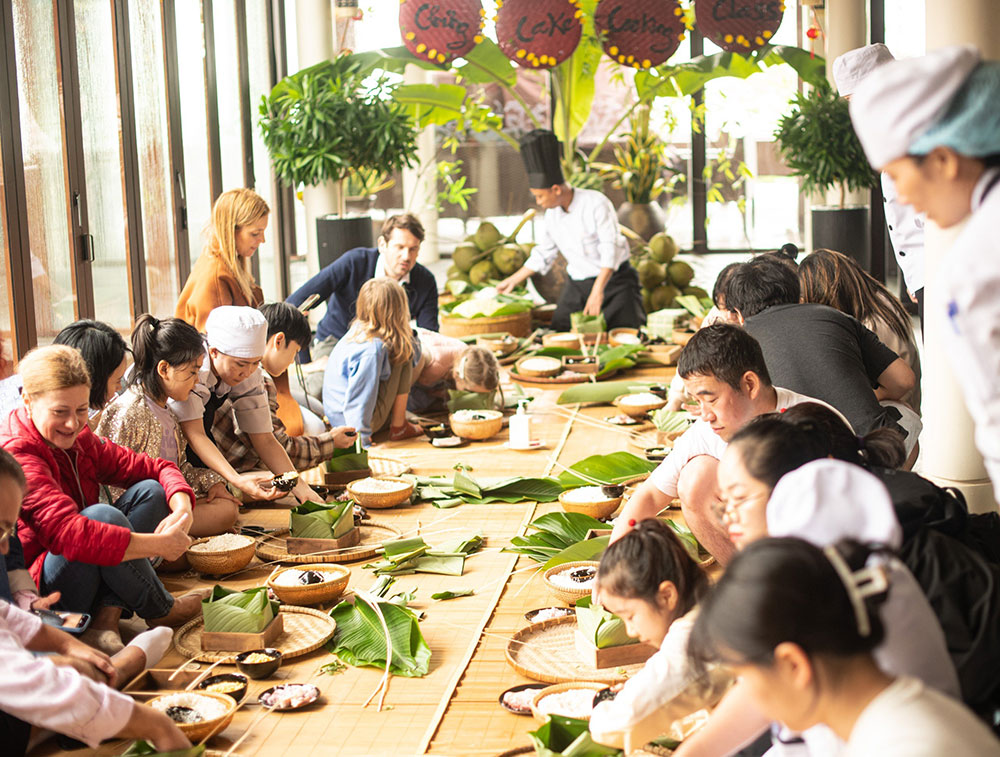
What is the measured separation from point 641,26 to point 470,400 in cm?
340

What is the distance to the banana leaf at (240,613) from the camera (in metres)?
2.81

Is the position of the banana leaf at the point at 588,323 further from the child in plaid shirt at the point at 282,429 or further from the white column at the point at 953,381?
the white column at the point at 953,381

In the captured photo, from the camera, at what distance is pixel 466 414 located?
16.1 feet

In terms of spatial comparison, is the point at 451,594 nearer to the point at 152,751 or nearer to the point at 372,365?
the point at 152,751

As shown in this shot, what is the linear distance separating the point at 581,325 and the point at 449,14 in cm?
219

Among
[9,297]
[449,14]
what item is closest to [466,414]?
[9,297]

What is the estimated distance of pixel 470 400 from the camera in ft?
16.7

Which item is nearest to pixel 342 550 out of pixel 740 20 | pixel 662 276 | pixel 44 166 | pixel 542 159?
pixel 44 166

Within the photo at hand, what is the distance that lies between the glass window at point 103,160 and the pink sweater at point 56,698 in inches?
134

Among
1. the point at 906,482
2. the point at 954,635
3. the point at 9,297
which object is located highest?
the point at 9,297

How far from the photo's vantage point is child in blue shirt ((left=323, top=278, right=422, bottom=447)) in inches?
183

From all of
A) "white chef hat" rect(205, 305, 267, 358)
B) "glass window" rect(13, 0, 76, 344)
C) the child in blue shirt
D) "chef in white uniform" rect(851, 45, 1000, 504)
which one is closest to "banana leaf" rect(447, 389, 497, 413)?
the child in blue shirt

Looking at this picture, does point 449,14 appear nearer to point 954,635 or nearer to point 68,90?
point 68,90

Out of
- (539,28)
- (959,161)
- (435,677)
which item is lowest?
(435,677)
